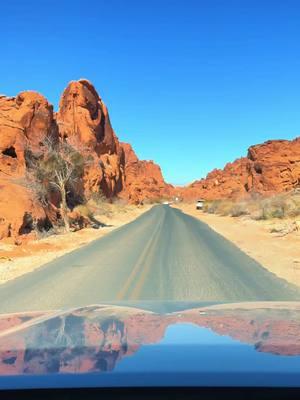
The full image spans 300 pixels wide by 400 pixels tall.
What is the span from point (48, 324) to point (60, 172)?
2859 cm

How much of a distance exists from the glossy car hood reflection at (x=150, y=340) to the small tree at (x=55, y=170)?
2508 cm

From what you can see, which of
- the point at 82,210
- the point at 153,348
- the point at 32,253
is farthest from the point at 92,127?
the point at 153,348

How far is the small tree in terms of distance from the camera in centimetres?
3120

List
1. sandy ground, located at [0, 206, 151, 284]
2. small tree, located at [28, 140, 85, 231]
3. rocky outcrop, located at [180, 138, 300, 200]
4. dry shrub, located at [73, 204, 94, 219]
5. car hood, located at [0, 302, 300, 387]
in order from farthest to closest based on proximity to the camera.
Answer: rocky outcrop, located at [180, 138, 300, 200] < dry shrub, located at [73, 204, 94, 219] < small tree, located at [28, 140, 85, 231] < sandy ground, located at [0, 206, 151, 284] < car hood, located at [0, 302, 300, 387]

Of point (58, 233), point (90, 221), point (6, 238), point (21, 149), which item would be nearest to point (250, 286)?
point (6, 238)

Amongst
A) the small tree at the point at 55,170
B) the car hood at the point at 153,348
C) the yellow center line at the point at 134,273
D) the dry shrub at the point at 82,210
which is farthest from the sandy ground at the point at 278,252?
the dry shrub at the point at 82,210

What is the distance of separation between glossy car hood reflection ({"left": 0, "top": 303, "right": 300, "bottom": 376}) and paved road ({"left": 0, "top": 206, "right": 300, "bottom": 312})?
477 centimetres

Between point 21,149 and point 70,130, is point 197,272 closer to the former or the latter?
point 21,149

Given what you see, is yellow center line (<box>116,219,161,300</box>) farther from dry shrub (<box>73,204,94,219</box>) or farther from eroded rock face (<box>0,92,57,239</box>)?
dry shrub (<box>73,204,94,219</box>)

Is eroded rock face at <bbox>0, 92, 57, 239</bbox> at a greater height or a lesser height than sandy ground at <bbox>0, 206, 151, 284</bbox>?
greater

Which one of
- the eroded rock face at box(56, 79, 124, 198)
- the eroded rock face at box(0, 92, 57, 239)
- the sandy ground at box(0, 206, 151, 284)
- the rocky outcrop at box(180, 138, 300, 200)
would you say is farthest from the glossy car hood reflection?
the eroded rock face at box(56, 79, 124, 198)

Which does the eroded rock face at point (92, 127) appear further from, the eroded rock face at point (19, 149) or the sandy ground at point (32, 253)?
the sandy ground at point (32, 253)

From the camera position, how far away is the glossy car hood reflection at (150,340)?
10.2 ft

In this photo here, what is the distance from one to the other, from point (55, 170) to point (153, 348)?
29677 millimetres
